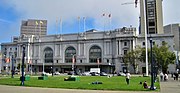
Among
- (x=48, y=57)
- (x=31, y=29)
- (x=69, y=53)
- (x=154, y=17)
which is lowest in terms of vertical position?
(x=48, y=57)

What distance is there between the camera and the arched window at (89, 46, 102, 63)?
437ft

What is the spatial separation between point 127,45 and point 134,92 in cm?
10031

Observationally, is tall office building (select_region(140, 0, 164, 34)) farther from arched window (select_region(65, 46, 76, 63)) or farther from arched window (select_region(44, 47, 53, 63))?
arched window (select_region(44, 47, 53, 63))

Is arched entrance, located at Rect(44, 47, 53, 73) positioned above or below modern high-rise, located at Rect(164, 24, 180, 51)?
below

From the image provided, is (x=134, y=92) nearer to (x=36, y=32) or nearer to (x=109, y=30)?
(x=109, y=30)

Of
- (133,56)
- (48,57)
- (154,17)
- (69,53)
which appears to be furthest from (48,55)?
(154,17)

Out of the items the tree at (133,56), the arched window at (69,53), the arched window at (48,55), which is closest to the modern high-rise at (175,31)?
the arched window at (69,53)

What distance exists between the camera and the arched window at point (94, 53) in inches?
5247

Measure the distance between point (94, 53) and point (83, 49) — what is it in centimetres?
654

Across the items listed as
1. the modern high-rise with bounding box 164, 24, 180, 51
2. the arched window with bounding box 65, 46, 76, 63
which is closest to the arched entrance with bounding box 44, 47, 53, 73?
the arched window with bounding box 65, 46, 76, 63

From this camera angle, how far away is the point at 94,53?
13462 centimetres

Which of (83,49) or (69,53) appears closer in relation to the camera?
(83,49)

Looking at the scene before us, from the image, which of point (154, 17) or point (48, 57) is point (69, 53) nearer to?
point (48, 57)

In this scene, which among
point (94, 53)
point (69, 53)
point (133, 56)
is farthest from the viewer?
point (69, 53)
